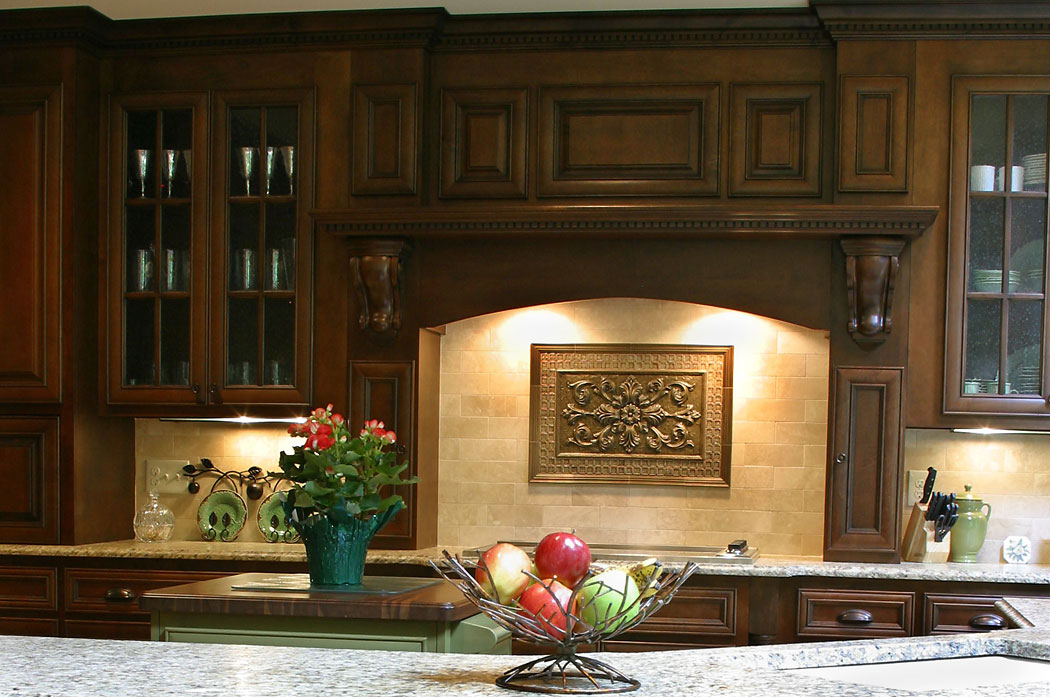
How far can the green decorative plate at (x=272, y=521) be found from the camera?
4.93m

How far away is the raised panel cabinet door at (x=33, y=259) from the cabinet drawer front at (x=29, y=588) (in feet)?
2.19

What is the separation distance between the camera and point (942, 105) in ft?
14.5

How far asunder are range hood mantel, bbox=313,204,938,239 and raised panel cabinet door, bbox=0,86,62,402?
1.11 meters

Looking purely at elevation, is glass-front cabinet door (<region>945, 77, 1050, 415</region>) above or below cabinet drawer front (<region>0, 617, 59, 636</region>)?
above

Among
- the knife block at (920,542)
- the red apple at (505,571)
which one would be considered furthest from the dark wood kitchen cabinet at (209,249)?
the red apple at (505,571)

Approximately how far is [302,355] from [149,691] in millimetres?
3045

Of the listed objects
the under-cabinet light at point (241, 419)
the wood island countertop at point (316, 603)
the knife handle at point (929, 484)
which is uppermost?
the under-cabinet light at point (241, 419)

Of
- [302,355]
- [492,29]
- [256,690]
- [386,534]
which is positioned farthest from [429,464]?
[256,690]

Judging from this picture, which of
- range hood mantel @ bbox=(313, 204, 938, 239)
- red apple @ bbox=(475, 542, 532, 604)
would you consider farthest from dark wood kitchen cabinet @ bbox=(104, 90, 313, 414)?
red apple @ bbox=(475, 542, 532, 604)

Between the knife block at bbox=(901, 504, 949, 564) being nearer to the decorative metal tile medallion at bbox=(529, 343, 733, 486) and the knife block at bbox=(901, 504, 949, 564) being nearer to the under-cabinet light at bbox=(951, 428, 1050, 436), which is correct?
the under-cabinet light at bbox=(951, 428, 1050, 436)

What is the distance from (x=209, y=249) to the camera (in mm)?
4793

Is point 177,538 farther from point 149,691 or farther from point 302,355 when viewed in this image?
point 149,691

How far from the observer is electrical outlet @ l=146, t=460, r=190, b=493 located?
514 centimetres

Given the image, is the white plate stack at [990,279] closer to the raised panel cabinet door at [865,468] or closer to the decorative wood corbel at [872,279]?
the decorative wood corbel at [872,279]
